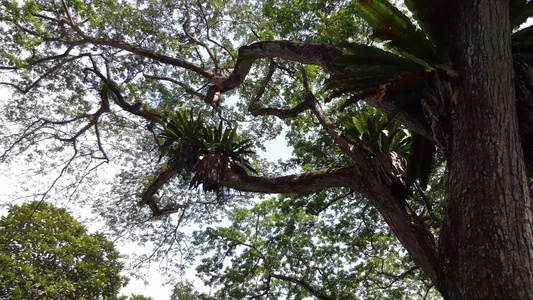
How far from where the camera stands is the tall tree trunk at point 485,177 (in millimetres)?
1742

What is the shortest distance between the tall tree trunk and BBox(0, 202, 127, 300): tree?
6774 millimetres

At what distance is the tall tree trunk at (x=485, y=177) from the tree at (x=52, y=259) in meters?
6.77

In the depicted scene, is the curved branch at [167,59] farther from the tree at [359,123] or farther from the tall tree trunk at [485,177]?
the tall tree trunk at [485,177]

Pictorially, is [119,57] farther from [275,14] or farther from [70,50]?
[275,14]

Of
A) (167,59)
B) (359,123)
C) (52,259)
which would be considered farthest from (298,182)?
(52,259)

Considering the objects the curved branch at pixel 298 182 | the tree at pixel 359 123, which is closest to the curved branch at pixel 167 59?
the tree at pixel 359 123

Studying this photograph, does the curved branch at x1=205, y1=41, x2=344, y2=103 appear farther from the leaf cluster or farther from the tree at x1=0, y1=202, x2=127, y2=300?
the tree at x1=0, y1=202, x2=127, y2=300

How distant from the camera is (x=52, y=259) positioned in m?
8.05

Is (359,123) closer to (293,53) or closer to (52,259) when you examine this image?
(293,53)

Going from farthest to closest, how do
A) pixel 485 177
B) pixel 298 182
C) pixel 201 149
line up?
1. pixel 201 149
2. pixel 298 182
3. pixel 485 177

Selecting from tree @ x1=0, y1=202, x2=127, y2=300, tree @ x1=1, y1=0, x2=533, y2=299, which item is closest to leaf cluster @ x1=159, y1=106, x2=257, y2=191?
tree @ x1=1, y1=0, x2=533, y2=299

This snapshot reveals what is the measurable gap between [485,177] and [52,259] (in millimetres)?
8575

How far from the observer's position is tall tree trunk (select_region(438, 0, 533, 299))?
1.74 metres

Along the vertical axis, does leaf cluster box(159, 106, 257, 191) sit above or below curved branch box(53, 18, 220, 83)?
below
